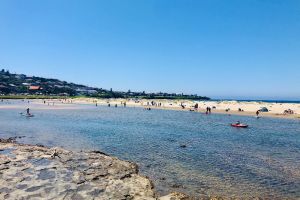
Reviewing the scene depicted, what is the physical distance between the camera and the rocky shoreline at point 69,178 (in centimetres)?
1616

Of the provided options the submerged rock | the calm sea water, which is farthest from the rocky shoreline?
the calm sea water

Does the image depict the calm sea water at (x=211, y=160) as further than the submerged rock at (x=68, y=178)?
Yes

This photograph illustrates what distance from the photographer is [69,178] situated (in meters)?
18.6

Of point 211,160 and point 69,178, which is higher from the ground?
point 69,178

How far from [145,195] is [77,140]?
2301cm

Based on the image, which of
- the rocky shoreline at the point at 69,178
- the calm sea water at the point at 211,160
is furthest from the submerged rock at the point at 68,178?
the calm sea water at the point at 211,160

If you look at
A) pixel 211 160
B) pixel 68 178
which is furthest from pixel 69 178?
pixel 211 160

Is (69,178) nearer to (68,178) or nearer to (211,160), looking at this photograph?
(68,178)

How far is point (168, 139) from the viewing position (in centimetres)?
4038

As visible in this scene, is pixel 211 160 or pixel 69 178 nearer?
pixel 69 178

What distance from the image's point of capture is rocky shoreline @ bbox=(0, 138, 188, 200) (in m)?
16.2

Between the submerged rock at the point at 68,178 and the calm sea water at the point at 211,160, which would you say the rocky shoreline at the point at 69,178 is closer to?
the submerged rock at the point at 68,178

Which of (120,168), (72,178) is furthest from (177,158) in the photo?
(72,178)

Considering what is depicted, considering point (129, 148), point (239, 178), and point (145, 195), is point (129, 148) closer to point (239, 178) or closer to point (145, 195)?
point (239, 178)
